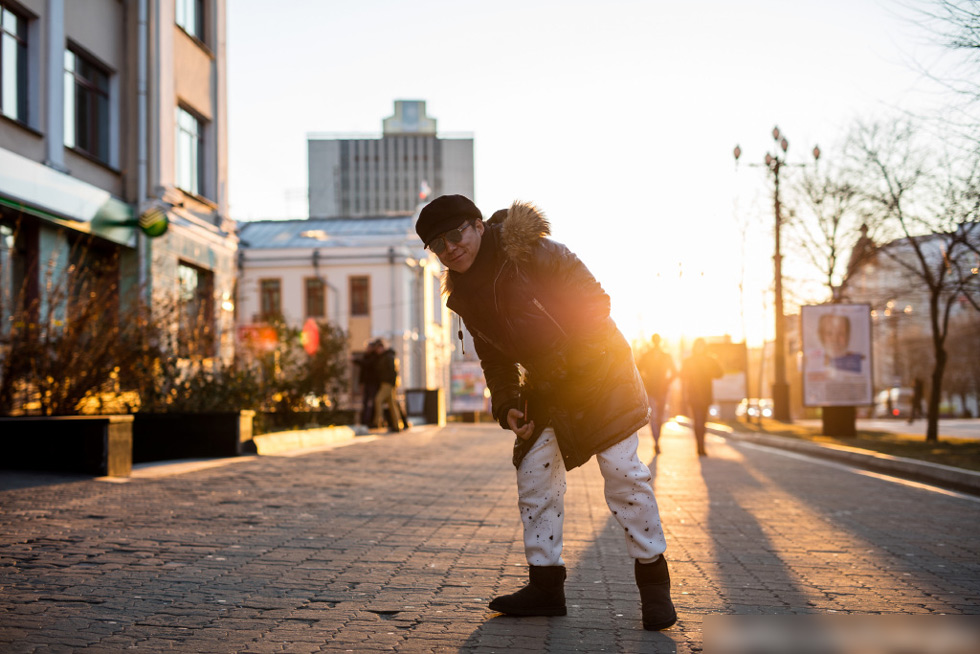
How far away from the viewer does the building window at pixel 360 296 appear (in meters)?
53.6

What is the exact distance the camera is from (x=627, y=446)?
12.9ft

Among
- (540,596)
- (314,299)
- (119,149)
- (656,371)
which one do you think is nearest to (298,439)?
(656,371)

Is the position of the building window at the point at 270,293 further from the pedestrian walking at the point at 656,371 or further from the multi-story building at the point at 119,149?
the pedestrian walking at the point at 656,371

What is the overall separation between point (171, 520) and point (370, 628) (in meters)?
3.23

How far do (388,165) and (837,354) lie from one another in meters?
107

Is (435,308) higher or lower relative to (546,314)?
higher

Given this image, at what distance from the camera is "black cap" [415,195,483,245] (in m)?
3.91

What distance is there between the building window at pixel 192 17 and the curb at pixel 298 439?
26.7 ft

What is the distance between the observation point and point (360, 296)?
5381cm

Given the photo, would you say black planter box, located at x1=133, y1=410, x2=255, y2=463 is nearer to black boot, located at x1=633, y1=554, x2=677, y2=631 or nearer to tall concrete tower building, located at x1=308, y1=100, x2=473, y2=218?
black boot, located at x1=633, y1=554, x2=677, y2=631

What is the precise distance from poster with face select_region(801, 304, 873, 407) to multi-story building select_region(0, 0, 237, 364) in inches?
456

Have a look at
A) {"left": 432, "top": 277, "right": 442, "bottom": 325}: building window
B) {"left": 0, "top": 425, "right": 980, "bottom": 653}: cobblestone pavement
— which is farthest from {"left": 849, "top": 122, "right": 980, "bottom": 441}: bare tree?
{"left": 432, "top": 277, "right": 442, "bottom": 325}: building window

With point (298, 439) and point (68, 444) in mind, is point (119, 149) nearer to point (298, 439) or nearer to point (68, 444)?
point (298, 439)

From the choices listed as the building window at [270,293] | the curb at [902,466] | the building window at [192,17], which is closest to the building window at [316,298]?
the building window at [270,293]
